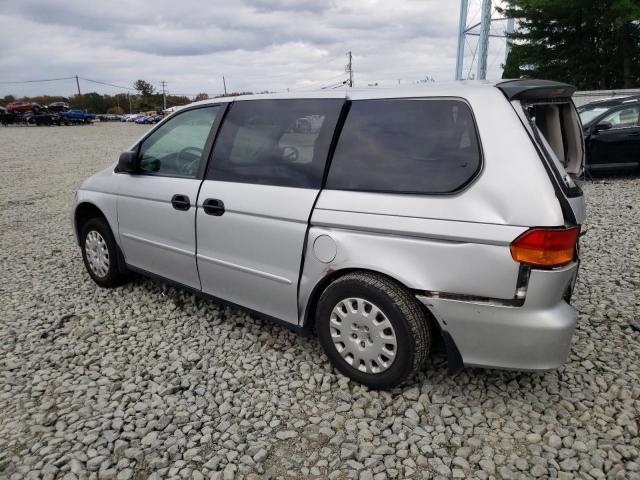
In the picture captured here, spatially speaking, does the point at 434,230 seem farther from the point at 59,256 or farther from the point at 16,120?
the point at 16,120

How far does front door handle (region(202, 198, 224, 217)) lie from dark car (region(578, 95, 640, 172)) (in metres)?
8.62

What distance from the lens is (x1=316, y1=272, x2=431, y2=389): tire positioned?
2.46 meters

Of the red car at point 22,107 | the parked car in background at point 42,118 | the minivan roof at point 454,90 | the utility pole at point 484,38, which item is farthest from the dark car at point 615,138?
the red car at point 22,107

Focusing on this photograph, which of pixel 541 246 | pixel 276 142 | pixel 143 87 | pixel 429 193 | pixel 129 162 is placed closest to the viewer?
pixel 541 246

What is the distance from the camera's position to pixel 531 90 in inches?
96.3

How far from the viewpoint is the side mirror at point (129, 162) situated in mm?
3713

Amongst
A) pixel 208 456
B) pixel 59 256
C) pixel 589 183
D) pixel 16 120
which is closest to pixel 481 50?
pixel 589 183

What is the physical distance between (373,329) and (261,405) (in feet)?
2.56

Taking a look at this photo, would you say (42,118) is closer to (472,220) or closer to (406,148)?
(406,148)

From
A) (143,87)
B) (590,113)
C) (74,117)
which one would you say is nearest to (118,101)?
(143,87)

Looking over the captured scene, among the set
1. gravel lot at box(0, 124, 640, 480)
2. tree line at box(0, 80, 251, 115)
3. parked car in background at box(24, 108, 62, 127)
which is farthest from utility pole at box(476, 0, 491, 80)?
tree line at box(0, 80, 251, 115)

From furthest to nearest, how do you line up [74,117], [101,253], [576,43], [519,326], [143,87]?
[143,87] → [74,117] → [576,43] → [101,253] → [519,326]

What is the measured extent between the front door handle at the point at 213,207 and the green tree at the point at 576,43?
2220 centimetres

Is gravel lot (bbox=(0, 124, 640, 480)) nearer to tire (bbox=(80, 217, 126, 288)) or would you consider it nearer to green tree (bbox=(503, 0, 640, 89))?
tire (bbox=(80, 217, 126, 288))
